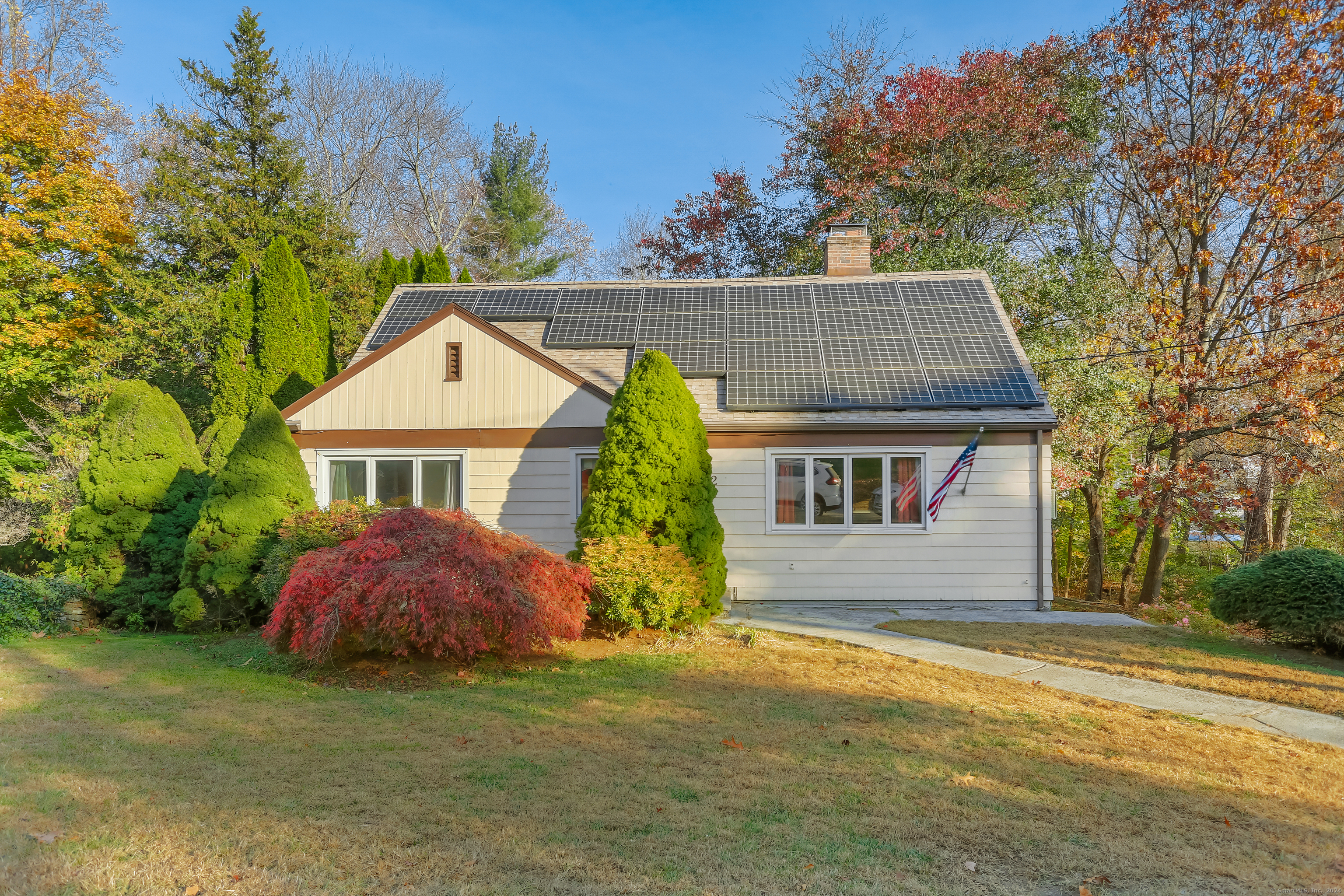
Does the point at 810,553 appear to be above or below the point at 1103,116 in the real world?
below

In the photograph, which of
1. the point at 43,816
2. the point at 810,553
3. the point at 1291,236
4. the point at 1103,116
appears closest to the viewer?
the point at 43,816

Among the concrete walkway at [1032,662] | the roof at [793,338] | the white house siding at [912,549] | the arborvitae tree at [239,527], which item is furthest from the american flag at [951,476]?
the arborvitae tree at [239,527]

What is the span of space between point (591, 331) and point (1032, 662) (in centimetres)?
866

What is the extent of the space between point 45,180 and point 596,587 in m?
15.5

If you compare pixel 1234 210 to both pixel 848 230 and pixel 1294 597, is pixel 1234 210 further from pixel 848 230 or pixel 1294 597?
pixel 1294 597

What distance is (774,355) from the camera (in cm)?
1277

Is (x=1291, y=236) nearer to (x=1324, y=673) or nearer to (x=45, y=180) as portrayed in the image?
(x=1324, y=673)

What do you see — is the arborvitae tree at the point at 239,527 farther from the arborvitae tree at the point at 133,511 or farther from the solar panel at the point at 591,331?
the solar panel at the point at 591,331

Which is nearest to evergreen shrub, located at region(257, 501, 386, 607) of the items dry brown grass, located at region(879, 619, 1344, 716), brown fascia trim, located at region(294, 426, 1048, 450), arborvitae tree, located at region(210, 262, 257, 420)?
brown fascia trim, located at region(294, 426, 1048, 450)

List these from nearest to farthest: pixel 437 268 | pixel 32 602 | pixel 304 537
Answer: pixel 304 537 < pixel 32 602 < pixel 437 268

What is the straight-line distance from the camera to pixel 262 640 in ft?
28.5

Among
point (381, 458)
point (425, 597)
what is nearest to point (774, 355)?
point (381, 458)

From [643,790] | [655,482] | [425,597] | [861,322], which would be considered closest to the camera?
[643,790]

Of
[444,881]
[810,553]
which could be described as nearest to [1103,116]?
[810,553]
